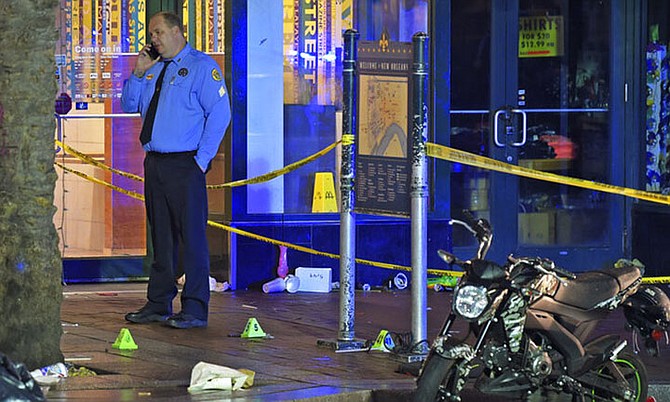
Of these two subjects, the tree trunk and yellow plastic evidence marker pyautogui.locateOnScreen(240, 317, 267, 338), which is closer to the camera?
the tree trunk

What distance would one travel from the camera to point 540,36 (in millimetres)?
14336

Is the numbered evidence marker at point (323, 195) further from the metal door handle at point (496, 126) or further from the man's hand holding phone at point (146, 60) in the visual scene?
the man's hand holding phone at point (146, 60)

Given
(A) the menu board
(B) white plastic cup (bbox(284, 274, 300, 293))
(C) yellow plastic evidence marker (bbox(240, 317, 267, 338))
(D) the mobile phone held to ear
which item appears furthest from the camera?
(B) white plastic cup (bbox(284, 274, 300, 293))

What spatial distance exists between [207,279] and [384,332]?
1645 millimetres

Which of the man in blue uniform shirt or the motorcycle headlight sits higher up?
the man in blue uniform shirt

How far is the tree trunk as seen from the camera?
862cm

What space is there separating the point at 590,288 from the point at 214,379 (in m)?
2.10

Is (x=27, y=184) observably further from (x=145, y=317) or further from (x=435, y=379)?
(x=145, y=317)

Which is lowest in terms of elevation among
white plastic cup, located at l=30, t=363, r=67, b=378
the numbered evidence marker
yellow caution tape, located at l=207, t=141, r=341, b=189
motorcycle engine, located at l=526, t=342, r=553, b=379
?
white plastic cup, located at l=30, t=363, r=67, b=378

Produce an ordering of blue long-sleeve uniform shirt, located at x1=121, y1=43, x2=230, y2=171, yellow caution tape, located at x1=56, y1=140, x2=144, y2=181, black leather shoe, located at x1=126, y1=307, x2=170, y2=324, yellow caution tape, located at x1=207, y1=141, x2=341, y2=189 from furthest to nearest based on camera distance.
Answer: yellow caution tape, located at x1=56, y1=140, x2=144, y2=181, yellow caution tape, located at x1=207, y1=141, x2=341, y2=189, black leather shoe, located at x1=126, y1=307, x2=170, y2=324, blue long-sleeve uniform shirt, located at x1=121, y1=43, x2=230, y2=171

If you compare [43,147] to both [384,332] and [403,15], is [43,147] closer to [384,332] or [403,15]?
[384,332]

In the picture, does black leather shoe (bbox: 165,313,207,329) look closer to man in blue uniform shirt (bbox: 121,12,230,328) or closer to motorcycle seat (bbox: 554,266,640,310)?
man in blue uniform shirt (bbox: 121,12,230,328)

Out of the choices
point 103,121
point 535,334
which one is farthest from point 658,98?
point 535,334

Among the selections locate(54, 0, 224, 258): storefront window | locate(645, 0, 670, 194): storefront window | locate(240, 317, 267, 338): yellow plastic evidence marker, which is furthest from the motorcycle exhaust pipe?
locate(645, 0, 670, 194): storefront window
